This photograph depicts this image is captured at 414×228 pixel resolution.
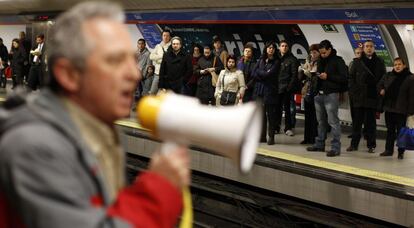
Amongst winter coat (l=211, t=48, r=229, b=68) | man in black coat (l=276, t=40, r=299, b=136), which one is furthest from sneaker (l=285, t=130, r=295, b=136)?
winter coat (l=211, t=48, r=229, b=68)

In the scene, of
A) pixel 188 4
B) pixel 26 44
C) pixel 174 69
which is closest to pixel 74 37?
pixel 174 69

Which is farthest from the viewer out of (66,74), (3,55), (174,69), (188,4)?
(3,55)

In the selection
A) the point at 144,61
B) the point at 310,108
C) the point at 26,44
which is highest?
the point at 26,44

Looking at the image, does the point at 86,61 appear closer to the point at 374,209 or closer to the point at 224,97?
the point at 374,209

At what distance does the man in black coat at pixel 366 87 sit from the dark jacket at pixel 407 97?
0.51 metres

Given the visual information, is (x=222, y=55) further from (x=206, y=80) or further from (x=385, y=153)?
(x=385, y=153)

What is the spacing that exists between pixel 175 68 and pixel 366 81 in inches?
120

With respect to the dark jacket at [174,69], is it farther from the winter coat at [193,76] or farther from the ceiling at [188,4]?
the ceiling at [188,4]

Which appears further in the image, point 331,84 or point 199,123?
point 331,84

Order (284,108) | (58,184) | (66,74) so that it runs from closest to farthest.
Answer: (58,184) → (66,74) → (284,108)

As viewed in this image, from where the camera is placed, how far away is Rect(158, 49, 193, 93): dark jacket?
10.0 m

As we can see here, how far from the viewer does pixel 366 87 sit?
28.2 ft

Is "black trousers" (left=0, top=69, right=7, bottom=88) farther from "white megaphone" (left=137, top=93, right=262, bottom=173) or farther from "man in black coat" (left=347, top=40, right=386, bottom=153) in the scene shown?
"white megaphone" (left=137, top=93, right=262, bottom=173)

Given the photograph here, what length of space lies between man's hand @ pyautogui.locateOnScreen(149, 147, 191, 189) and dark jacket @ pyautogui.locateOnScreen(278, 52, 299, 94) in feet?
25.8
